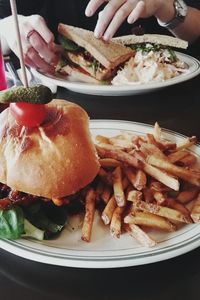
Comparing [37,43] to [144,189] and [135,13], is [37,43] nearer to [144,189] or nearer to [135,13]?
[135,13]

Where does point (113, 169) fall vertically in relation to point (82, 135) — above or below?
below

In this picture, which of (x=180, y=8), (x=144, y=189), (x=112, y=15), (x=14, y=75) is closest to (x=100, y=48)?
(x=112, y=15)

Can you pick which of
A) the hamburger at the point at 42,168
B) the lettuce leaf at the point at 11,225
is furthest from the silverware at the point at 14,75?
the lettuce leaf at the point at 11,225

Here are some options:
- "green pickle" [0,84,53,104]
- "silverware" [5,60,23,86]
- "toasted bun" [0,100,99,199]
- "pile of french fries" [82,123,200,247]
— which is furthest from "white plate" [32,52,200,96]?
"green pickle" [0,84,53,104]

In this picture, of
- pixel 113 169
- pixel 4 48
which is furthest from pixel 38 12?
pixel 113 169

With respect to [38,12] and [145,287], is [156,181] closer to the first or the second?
[145,287]

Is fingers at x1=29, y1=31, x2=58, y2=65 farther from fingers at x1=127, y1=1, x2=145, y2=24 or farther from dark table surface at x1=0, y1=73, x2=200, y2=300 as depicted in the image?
dark table surface at x1=0, y1=73, x2=200, y2=300
